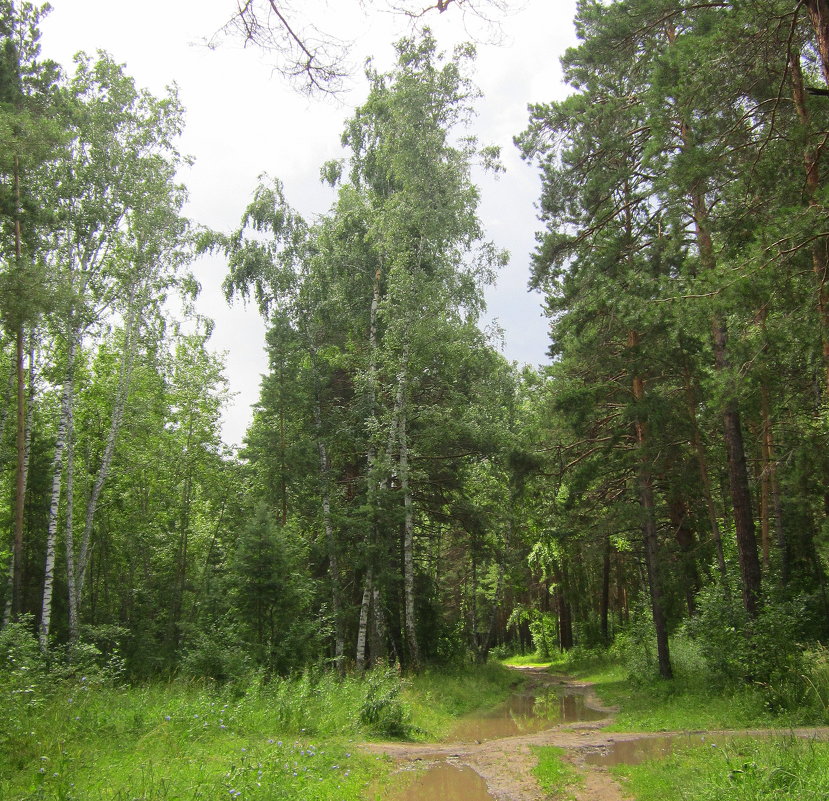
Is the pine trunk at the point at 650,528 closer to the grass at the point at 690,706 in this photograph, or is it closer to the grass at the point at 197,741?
the grass at the point at 690,706

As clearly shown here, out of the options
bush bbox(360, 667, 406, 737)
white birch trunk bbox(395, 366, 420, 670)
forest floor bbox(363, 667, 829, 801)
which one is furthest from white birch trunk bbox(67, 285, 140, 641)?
forest floor bbox(363, 667, 829, 801)

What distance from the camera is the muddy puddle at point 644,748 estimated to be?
309 inches

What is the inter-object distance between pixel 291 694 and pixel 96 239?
46.6 feet

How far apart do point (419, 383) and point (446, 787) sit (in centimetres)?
1334

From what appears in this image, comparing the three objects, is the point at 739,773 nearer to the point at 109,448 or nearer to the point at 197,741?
the point at 197,741

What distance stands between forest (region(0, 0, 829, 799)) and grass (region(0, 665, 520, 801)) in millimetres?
601

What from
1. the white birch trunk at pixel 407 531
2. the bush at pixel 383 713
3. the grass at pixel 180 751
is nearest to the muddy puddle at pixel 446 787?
the grass at pixel 180 751

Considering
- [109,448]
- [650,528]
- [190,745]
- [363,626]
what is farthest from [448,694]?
[109,448]

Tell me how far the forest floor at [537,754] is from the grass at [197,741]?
0.85 metres

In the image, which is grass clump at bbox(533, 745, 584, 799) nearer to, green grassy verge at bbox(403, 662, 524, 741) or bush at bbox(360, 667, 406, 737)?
bush at bbox(360, 667, 406, 737)

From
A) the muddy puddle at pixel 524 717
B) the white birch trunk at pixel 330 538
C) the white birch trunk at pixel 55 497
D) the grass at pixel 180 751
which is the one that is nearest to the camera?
the grass at pixel 180 751

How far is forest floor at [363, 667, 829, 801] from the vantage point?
6953mm

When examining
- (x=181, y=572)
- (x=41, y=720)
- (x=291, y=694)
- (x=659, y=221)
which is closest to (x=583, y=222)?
(x=659, y=221)

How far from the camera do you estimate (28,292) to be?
1023 cm
